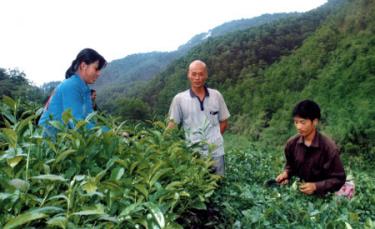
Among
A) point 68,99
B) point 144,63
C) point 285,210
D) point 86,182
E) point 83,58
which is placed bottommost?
point 144,63

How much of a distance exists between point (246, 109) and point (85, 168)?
83.3 feet

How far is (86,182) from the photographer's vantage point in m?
1.46

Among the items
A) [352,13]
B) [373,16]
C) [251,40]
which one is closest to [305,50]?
[352,13]

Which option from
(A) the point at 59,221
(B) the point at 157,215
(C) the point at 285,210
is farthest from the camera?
(C) the point at 285,210

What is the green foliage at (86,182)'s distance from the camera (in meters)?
1.39

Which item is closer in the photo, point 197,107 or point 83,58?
point 83,58

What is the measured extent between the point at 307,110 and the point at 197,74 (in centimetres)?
123

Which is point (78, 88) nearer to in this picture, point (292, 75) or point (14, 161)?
point (14, 161)

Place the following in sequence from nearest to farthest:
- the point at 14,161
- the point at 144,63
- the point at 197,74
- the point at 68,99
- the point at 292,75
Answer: the point at 14,161 < the point at 68,99 < the point at 197,74 < the point at 292,75 < the point at 144,63

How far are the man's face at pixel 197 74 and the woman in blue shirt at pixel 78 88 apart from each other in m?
0.95

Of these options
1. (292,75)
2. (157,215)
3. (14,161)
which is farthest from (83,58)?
(292,75)

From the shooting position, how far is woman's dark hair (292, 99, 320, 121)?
11.3 feet

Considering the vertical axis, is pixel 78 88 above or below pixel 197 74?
above

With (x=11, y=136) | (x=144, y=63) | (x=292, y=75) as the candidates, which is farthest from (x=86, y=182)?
(x=144, y=63)
